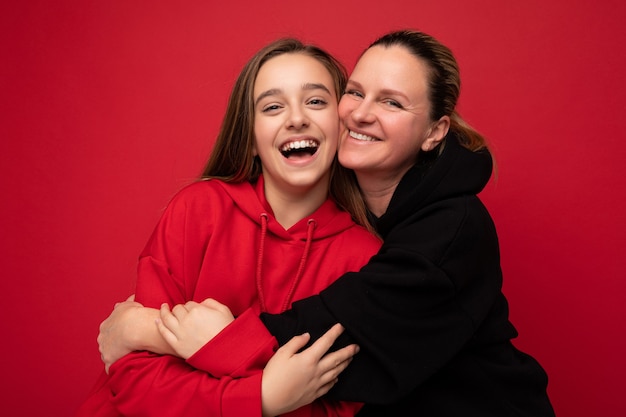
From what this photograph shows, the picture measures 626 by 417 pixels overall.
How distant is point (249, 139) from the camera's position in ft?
6.97

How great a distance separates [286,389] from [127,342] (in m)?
0.47

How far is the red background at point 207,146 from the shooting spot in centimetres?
281

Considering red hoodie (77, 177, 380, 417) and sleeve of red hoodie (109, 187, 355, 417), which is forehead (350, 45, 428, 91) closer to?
red hoodie (77, 177, 380, 417)

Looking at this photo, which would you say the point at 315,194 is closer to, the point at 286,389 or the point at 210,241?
the point at 210,241

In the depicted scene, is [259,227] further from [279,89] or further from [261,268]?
[279,89]

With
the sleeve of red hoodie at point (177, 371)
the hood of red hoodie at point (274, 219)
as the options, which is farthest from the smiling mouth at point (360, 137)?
the sleeve of red hoodie at point (177, 371)

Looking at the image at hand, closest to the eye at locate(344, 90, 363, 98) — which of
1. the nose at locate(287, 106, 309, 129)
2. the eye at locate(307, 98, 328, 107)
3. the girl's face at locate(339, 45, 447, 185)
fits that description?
the girl's face at locate(339, 45, 447, 185)

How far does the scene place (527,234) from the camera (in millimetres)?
2855

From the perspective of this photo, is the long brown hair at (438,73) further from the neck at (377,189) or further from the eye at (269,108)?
the eye at (269,108)

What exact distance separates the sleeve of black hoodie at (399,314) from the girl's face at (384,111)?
36cm

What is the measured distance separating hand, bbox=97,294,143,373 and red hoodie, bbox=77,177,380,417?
3 centimetres

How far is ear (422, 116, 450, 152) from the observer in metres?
2.20

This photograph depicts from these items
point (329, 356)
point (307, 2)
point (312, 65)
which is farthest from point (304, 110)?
point (307, 2)

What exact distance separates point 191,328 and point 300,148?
0.68m
